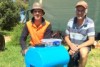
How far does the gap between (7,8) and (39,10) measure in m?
21.4

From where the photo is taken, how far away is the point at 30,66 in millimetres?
4762

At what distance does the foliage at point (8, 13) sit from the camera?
26.1 meters

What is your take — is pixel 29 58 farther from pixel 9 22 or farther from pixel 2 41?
pixel 9 22

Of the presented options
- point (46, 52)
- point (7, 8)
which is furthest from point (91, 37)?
point (7, 8)

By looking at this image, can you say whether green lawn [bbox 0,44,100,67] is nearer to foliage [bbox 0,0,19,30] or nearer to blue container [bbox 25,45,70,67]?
blue container [bbox 25,45,70,67]

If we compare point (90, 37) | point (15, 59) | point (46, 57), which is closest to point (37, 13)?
point (90, 37)

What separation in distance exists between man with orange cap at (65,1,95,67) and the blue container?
87 cm

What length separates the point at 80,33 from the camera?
580 cm

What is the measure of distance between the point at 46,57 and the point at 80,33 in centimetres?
149

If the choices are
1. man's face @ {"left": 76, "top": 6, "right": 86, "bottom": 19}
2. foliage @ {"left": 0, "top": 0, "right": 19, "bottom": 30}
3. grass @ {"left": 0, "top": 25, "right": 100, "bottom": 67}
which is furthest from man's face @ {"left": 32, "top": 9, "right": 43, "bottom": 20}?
foliage @ {"left": 0, "top": 0, "right": 19, "bottom": 30}

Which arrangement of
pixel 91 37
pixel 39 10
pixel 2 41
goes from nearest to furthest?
pixel 39 10
pixel 91 37
pixel 2 41

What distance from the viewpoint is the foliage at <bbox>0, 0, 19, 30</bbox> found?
2612 cm

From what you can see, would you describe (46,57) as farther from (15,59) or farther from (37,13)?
(15,59)

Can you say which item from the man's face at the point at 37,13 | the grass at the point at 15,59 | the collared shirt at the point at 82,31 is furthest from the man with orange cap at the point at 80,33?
the grass at the point at 15,59
